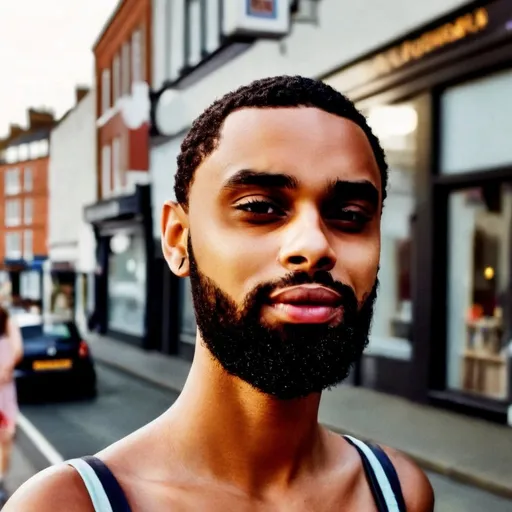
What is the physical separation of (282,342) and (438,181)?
27.9ft

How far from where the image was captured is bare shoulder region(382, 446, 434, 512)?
130 centimetres

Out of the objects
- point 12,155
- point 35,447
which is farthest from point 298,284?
point 12,155

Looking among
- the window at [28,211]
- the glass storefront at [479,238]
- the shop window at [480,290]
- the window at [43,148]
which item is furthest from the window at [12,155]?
the shop window at [480,290]

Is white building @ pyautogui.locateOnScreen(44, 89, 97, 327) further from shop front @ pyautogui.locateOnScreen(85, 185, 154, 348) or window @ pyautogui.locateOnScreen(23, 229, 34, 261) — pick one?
window @ pyautogui.locateOnScreen(23, 229, 34, 261)

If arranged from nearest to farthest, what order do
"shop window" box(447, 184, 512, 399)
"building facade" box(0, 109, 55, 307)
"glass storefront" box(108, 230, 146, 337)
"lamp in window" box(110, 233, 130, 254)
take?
"shop window" box(447, 184, 512, 399)
"glass storefront" box(108, 230, 146, 337)
"lamp in window" box(110, 233, 130, 254)
"building facade" box(0, 109, 55, 307)

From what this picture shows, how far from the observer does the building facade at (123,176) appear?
17.2 metres

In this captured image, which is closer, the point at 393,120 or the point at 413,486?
the point at 413,486

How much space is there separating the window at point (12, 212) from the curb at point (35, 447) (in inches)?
1258

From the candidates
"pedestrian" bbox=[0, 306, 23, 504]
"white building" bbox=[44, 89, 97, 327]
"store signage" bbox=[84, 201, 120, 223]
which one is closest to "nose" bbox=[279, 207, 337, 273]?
"pedestrian" bbox=[0, 306, 23, 504]

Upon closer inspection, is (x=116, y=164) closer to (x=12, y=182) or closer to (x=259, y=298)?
(x=259, y=298)

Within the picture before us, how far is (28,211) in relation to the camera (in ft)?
120

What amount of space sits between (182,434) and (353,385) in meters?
9.46

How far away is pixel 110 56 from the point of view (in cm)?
2027

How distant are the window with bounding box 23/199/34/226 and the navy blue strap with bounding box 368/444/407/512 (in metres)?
36.7
